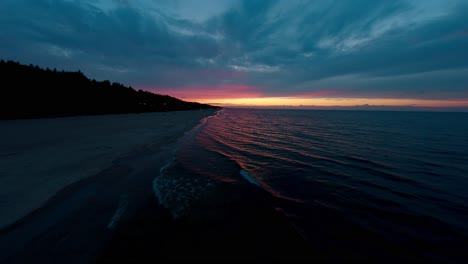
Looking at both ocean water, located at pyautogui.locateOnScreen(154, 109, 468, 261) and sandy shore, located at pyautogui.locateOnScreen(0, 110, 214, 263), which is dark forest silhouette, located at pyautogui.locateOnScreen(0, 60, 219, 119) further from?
ocean water, located at pyautogui.locateOnScreen(154, 109, 468, 261)

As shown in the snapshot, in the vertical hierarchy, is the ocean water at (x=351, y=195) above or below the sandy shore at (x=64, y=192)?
below

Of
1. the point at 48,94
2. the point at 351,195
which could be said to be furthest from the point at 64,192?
the point at 48,94

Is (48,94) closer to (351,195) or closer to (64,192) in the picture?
(64,192)

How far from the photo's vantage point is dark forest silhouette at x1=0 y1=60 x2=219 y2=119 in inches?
1214

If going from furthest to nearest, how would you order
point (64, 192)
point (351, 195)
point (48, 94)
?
1. point (48, 94)
2. point (351, 195)
3. point (64, 192)

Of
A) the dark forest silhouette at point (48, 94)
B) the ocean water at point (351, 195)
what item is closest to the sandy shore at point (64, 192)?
the ocean water at point (351, 195)

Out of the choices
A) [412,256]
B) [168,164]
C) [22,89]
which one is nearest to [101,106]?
[22,89]


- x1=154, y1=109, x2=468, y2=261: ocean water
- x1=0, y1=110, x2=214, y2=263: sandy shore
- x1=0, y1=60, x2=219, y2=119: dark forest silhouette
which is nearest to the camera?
x1=0, y1=110, x2=214, y2=263: sandy shore

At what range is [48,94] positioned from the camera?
123 feet

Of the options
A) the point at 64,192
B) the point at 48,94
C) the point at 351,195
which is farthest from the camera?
the point at 48,94

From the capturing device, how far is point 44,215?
17.0 ft

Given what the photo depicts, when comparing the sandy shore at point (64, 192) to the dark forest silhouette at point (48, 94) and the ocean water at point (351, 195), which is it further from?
the dark forest silhouette at point (48, 94)

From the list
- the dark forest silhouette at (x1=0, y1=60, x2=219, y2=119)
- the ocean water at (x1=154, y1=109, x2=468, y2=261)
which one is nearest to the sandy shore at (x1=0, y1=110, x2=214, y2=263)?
the ocean water at (x1=154, y1=109, x2=468, y2=261)

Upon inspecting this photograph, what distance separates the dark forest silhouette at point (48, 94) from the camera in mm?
30844
